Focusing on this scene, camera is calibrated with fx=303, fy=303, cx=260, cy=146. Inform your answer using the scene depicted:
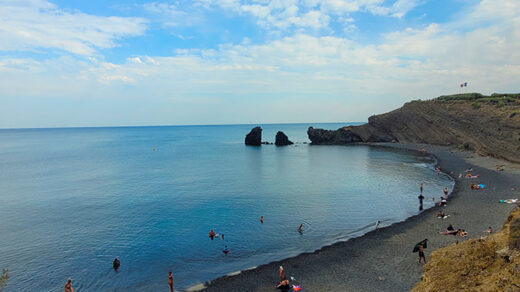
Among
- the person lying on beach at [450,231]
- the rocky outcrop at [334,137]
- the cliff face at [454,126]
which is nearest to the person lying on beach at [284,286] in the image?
the person lying on beach at [450,231]

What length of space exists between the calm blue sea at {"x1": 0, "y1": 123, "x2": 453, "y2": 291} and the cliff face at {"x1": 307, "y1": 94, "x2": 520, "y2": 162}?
17783 millimetres

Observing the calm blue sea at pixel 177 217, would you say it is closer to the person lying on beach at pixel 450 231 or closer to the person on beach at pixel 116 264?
the person on beach at pixel 116 264

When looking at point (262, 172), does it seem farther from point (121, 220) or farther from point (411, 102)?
point (411, 102)

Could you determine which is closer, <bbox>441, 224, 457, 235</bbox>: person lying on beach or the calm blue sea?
the calm blue sea

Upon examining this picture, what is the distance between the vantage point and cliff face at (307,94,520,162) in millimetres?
64812

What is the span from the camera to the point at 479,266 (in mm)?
9070

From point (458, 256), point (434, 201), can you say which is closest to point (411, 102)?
point (434, 201)

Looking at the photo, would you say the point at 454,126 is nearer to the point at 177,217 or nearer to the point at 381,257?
the point at 381,257

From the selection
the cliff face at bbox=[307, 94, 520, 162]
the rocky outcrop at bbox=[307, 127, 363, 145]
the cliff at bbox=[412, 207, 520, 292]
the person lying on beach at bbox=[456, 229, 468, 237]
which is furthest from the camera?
the rocky outcrop at bbox=[307, 127, 363, 145]

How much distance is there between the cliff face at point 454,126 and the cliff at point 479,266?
61.2 m

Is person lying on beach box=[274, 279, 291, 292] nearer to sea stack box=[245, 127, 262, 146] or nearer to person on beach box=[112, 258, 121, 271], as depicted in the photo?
person on beach box=[112, 258, 121, 271]

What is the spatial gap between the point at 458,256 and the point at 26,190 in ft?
200

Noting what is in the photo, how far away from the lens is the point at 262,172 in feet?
211

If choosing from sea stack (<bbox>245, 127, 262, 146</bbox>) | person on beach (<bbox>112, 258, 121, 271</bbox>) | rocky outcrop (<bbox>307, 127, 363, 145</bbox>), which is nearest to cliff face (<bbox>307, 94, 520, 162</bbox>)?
rocky outcrop (<bbox>307, 127, 363, 145</bbox>)
